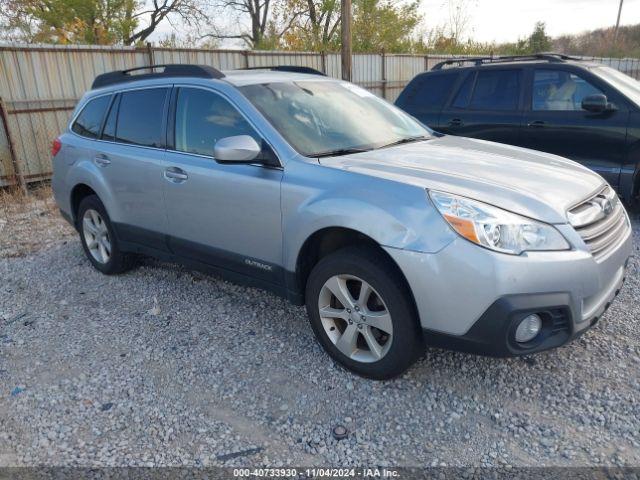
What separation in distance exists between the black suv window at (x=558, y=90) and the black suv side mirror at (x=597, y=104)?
214 millimetres

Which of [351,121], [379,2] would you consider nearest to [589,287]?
[351,121]

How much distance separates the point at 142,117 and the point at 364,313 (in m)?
2.53

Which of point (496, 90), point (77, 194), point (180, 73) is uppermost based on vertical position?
point (180, 73)

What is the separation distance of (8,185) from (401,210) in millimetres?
7906

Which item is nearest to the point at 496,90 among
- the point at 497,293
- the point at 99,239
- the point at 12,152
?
the point at 497,293

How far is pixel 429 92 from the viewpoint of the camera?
7.07 meters

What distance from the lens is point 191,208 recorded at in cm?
383

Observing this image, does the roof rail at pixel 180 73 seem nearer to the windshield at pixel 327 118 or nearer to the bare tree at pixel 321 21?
the windshield at pixel 327 118

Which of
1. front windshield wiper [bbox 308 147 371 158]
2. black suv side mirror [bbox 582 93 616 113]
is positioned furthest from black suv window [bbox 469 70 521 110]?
front windshield wiper [bbox 308 147 371 158]

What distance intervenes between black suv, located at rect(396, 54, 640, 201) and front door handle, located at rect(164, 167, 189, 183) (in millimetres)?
4045

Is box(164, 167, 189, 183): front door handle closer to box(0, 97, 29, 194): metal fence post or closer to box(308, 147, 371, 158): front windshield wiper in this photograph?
box(308, 147, 371, 158): front windshield wiper

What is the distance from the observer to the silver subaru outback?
8.52 feet

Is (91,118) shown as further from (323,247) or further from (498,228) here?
(498,228)

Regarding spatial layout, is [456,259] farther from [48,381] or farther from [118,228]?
[118,228]
